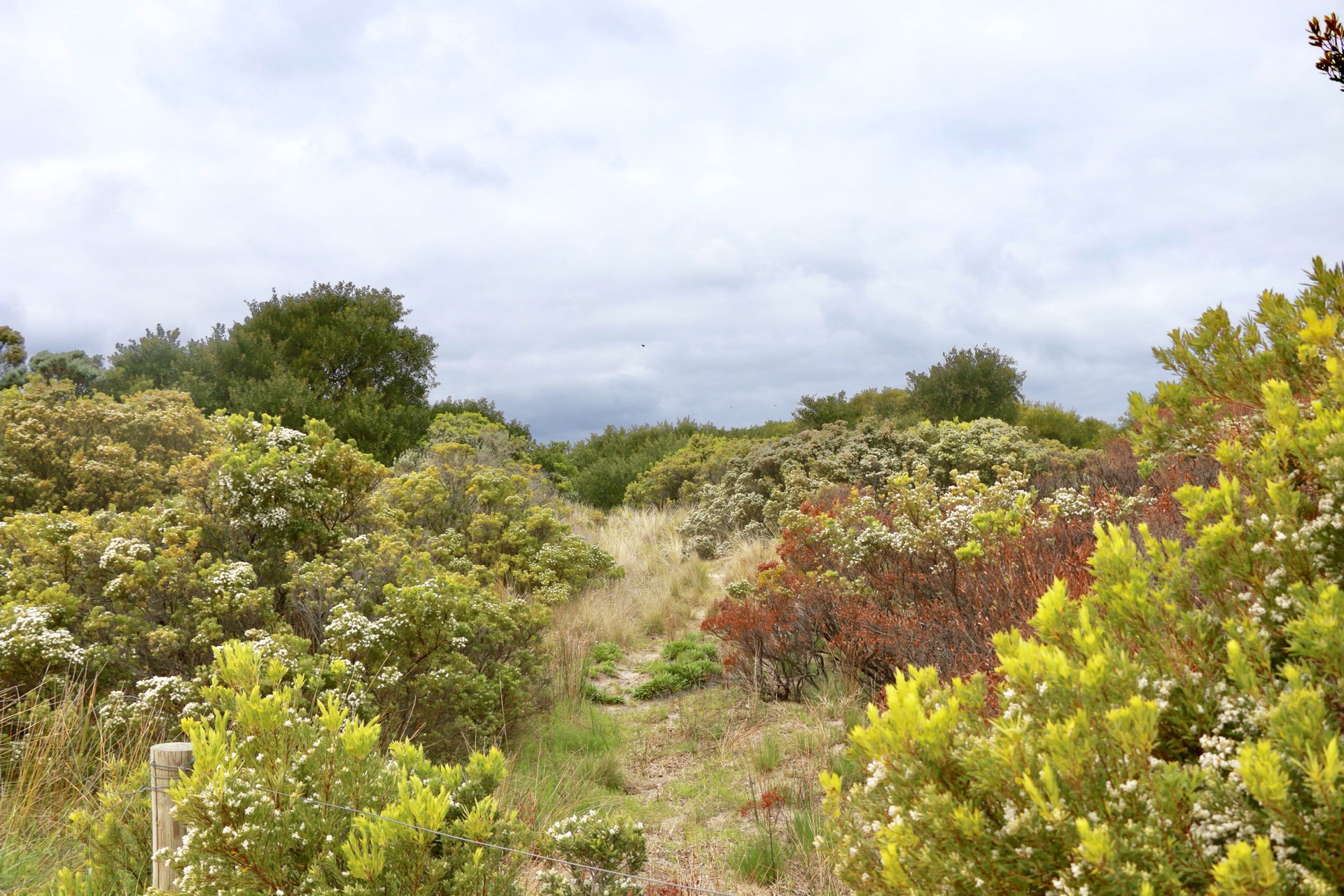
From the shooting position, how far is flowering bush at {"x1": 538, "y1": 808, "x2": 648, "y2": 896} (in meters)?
2.80

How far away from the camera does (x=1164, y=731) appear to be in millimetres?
1781

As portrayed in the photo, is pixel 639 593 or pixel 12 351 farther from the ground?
pixel 12 351

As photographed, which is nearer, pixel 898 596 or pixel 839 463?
pixel 898 596

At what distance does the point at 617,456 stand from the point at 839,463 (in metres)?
12.6

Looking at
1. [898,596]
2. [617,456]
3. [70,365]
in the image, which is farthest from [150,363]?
[898,596]

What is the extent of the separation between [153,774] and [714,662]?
5.40m

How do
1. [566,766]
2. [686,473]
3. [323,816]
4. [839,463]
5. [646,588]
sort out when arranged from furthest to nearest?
1. [686,473]
2. [839,463]
3. [646,588]
4. [566,766]
5. [323,816]

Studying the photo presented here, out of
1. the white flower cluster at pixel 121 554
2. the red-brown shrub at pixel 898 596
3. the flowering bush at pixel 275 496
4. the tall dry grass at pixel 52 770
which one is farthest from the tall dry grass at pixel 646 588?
the tall dry grass at pixel 52 770

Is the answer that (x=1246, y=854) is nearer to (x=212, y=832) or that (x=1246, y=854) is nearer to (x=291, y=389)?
(x=212, y=832)

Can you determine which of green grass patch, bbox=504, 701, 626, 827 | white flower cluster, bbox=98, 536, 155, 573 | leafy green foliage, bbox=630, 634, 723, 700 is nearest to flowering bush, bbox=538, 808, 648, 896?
green grass patch, bbox=504, 701, 626, 827

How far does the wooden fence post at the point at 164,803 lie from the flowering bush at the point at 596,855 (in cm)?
142

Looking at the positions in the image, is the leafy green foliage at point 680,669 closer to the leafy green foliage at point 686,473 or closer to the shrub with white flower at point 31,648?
the shrub with white flower at point 31,648

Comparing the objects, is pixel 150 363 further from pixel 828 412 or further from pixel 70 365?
pixel 828 412

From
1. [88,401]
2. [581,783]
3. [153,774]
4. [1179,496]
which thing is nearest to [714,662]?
[581,783]
